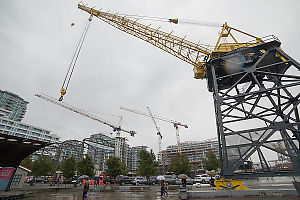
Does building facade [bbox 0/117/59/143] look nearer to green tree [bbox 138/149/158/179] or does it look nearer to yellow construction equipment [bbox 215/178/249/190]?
green tree [bbox 138/149/158/179]

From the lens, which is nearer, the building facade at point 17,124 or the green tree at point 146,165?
the green tree at point 146,165

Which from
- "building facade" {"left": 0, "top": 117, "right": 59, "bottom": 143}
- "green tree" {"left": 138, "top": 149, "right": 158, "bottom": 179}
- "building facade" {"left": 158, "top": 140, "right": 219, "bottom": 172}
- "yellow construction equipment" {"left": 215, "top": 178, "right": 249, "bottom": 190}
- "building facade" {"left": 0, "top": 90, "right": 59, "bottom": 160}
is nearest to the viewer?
"yellow construction equipment" {"left": 215, "top": 178, "right": 249, "bottom": 190}

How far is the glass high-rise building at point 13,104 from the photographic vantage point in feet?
357

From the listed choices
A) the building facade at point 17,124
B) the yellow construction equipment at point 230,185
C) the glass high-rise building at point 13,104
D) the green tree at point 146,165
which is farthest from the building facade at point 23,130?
the yellow construction equipment at point 230,185

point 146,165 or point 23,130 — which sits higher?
point 23,130

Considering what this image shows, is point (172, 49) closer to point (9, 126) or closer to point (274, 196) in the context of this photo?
point (274, 196)

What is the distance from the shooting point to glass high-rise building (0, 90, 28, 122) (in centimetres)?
10881

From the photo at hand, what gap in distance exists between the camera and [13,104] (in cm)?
11344

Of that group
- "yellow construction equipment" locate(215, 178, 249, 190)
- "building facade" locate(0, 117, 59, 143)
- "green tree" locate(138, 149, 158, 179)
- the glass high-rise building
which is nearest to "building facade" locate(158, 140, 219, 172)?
"building facade" locate(0, 117, 59, 143)

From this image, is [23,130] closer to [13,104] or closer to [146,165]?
[13,104]

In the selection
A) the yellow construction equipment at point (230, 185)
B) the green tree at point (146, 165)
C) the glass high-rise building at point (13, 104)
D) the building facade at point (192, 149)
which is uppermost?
the glass high-rise building at point (13, 104)

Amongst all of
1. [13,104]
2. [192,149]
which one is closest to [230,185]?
[192,149]

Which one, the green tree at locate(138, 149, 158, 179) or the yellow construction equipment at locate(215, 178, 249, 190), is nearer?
the yellow construction equipment at locate(215, 178, 249, 190)

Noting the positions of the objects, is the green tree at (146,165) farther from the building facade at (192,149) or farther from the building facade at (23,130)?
the building facade at (192,149)
